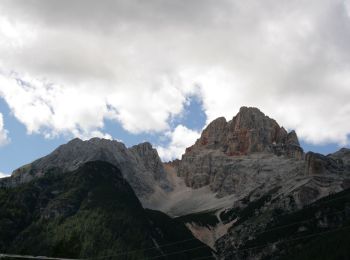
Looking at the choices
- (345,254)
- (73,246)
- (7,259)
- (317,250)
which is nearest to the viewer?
(73,246)

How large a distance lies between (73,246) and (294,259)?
401 ft

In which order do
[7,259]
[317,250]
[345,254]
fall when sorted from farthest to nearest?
Answer: 1. [317,250]
2. [345,254]
3. [7,259]

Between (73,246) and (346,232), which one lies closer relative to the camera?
(73,246)

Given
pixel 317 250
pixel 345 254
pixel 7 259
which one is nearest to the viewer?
pixel 7 259

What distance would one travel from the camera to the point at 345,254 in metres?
176

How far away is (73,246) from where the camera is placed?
9125 centimetres

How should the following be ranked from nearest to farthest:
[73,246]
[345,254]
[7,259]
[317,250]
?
[73,246] < [7,259] < [345,254] < [317,250]

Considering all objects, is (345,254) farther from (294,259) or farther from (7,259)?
(7,259)

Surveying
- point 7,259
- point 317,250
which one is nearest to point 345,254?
point 317,250

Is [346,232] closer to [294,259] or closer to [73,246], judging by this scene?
[294,259]

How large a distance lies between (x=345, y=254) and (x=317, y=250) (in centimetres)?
1589

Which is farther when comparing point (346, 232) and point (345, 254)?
point (346, 232)

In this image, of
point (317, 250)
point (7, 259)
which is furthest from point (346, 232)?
point (7, 259)

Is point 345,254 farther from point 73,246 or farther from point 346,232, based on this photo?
point 73,246
